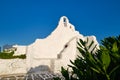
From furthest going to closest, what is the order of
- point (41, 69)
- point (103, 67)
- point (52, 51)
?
point (52, 51), point (41, 69), point (103, 67)

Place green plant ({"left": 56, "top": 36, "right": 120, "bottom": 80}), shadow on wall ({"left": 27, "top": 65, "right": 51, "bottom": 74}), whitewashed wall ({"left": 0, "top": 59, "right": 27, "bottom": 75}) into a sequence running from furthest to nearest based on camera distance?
whitewashed wall ({"left": 0, "top": 59, "right": 27, "bottom": 75}) < shadow on wall ({"left": 27, "top": 65, "right": 51, "bottom": 74}) < green plant ({"left": 56, "top": 36, "right": 120, "bottom": 80})

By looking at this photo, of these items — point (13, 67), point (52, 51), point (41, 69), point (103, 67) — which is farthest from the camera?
point (52, 51)

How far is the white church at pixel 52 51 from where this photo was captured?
1011 inches

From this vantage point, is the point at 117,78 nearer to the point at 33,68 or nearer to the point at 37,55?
the point at 33,68

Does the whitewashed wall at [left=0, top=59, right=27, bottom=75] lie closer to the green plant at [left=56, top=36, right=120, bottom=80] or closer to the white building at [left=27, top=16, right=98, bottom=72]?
the white building at [left=27, top=16, right=98, bottom=72]

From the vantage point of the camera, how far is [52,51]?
3044 centimetres

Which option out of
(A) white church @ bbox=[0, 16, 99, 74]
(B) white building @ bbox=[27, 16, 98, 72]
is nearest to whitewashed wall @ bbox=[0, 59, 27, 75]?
(A) white church @ bbox=[0, 16, 99, 74]

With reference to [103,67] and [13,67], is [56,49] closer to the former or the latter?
[13,67]

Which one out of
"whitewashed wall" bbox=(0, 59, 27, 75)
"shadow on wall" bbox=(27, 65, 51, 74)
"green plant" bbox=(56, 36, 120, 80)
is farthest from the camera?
"whitewashed wall" bbox=(0, 59, 27, 75)

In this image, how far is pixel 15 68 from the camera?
26.8 meters

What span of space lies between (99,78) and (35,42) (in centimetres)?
2558

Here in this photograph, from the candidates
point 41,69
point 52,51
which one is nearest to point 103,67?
point 41,69

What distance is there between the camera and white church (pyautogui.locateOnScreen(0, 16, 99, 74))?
25672 mm

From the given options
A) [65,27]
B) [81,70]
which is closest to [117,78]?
[81,70]
